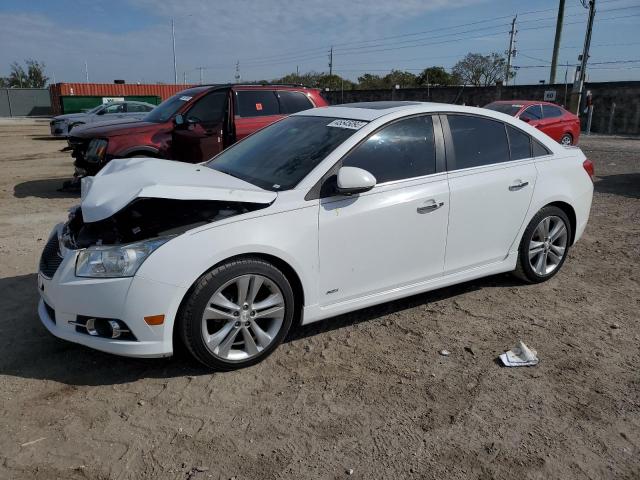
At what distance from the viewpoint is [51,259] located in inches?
138

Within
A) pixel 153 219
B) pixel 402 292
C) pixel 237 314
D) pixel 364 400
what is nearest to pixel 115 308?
pixel 153 219

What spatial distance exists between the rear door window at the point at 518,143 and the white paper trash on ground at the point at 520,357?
1684 millimetres

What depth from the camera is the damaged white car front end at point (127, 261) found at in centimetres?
300

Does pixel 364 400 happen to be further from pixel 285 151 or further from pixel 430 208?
pixel 285 151

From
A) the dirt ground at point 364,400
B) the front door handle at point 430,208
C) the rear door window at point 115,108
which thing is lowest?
the dirt ground at point 364,400

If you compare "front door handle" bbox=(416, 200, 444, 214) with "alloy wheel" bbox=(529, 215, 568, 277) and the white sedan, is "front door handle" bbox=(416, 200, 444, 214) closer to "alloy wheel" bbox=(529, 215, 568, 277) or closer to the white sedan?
the white sedan

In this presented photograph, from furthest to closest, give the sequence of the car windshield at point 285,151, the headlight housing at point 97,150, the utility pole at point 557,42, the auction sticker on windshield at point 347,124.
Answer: the utility pole at point 557,42 < the headlight housing at point 97,150 < the auction sticker on windshield at point 347,124 < the car windshield at point 285,151

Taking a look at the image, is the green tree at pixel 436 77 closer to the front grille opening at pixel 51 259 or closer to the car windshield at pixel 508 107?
the car windshield at pixel 508 107

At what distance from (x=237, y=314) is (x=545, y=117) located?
1380 centimetres

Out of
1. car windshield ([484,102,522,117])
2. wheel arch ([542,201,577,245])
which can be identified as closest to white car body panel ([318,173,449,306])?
wheel arch ([542,201,577,245])

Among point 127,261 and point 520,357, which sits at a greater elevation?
point 127,261

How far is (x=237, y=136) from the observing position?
26.1 ft

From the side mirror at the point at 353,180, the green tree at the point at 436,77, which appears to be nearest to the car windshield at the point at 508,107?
the side mirror at the point at 353,180

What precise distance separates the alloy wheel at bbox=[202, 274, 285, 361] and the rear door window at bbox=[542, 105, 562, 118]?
44.5ft
